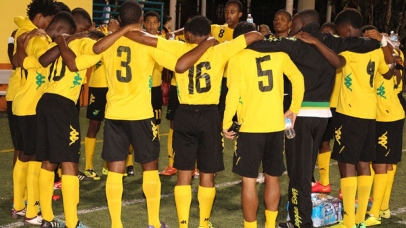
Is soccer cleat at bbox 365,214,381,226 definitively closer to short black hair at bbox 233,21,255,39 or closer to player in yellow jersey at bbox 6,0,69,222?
short black hair at bbox 233,21,255,39

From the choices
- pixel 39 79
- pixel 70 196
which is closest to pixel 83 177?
pixel 39 79

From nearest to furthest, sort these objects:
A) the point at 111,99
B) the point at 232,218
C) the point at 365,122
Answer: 1. the point at 111,99
2. the point at 365,122
3. the point at 232,218

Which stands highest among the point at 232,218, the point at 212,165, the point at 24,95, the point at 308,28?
the point at 308,28

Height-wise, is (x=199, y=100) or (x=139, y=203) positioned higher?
(x=199, y=100)

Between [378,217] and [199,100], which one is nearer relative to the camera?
[199,100]

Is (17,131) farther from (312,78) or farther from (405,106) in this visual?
(405,106)

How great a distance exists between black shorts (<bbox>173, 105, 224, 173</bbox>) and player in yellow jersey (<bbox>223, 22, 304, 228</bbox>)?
28cm

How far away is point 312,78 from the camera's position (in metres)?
7.12

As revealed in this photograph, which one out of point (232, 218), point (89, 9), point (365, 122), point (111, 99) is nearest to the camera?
point (111, 99)

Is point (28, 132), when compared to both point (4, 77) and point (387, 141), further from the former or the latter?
point (4, 77)

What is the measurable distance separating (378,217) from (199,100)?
109 inches

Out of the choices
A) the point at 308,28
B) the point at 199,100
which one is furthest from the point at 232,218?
the point at 308,28

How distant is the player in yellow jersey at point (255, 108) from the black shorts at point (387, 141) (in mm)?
1735

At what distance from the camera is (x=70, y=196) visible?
704cm
